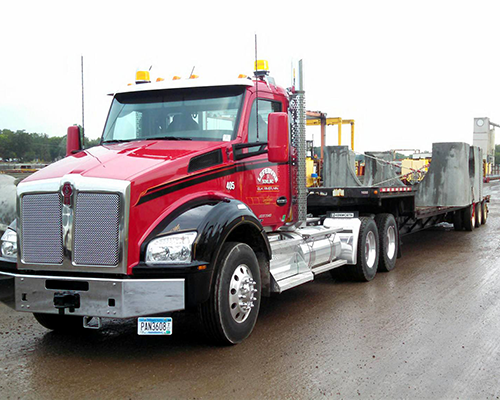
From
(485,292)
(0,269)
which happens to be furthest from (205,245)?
(485,292)

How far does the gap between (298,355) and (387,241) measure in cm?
506

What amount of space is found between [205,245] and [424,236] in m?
11.4

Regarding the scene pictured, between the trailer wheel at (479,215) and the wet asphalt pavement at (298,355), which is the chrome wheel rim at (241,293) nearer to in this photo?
the wet asphalt pavement at (298,355)

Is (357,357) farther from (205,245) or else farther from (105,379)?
(105,379)

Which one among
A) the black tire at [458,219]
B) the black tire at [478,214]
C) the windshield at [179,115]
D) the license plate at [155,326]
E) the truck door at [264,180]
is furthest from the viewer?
the black tire at [478,214]

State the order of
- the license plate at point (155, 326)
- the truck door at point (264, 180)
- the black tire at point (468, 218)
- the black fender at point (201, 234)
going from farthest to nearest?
the black tire at point (468, 218)
the truck door at point (264, 180)
the license plate at point (155, 326)
the black fender at point (201, 234)

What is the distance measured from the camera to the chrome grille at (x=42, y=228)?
4969 mm

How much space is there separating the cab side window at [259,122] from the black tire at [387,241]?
3.86 m

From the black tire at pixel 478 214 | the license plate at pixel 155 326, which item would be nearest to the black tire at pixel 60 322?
the license plate at pixel 155 326

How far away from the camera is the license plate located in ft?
16.1

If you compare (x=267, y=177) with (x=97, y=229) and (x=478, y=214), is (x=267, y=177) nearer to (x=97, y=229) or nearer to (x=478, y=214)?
(x=97, y=229)

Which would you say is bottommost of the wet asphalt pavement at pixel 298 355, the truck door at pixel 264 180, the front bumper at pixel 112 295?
the wet asphalt pavement at pixel 298 355

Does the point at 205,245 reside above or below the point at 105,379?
above

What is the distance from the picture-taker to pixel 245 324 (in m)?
5.58
